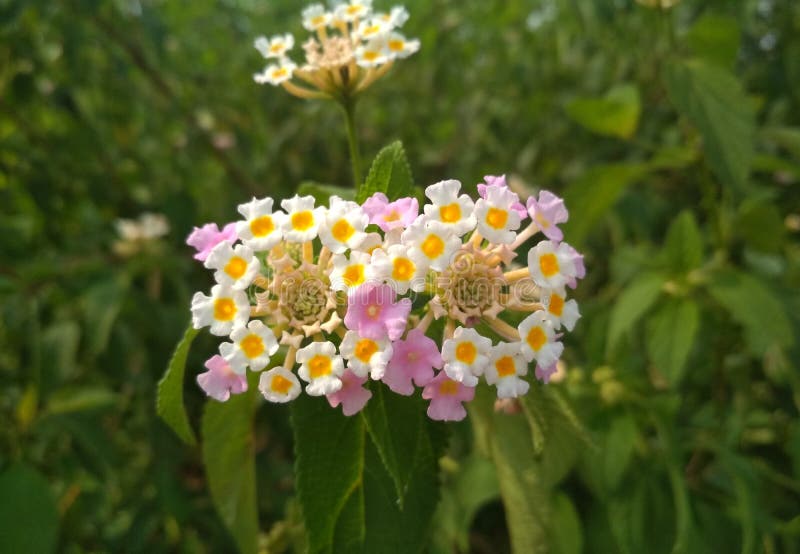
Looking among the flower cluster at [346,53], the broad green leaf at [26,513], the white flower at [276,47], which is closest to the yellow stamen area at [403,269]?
the flower cluster at [346,53]

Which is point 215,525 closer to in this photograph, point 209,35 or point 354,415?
point 354,415

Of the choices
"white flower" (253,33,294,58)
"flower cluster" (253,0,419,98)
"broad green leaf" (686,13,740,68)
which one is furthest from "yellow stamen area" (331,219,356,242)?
"broad green leaf" (686,13,740,68)

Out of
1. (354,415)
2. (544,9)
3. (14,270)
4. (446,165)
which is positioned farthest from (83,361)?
(544,9)

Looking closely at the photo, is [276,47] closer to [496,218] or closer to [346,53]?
[346,53]

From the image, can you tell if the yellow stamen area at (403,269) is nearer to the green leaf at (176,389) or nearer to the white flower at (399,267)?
the white flower at (399,267)

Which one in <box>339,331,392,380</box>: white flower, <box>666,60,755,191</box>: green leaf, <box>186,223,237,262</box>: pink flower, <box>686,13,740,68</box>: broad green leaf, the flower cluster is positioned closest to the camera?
<box>339,331,392,380</box>: white flower

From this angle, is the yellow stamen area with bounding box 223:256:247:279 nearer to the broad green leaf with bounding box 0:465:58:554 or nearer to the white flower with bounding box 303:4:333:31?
the white flower with bounding box 303:4:333:31
